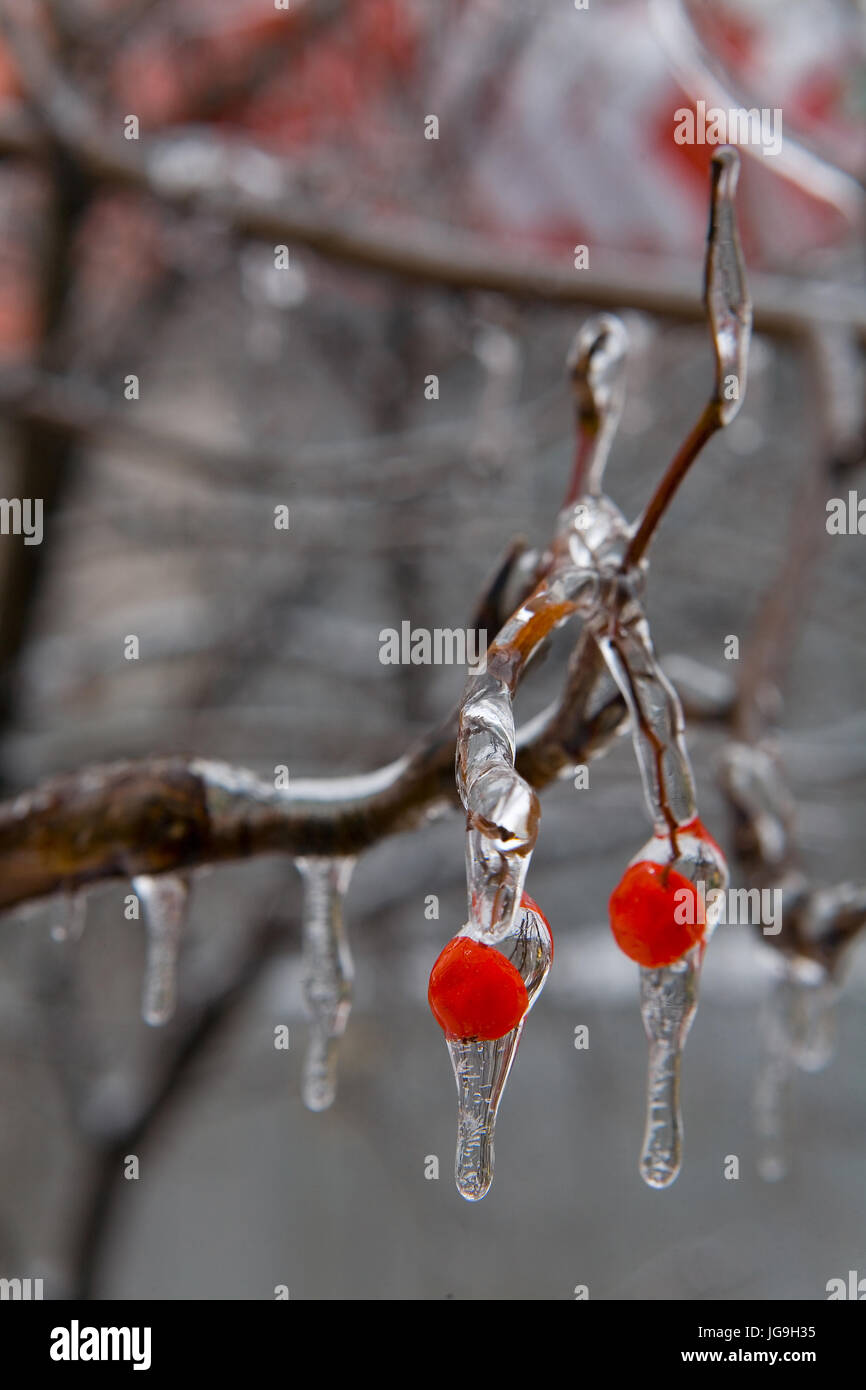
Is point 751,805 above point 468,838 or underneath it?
above

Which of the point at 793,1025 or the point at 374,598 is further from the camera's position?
the point at 374,598

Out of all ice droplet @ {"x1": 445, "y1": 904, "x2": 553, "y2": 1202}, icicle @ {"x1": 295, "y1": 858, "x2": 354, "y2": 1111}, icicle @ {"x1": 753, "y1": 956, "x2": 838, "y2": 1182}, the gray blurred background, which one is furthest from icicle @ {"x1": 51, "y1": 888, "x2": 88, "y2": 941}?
the gray blurred background

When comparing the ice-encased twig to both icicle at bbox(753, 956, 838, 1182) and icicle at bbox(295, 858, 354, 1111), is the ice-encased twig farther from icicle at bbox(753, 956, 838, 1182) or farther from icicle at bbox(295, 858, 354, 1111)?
icicle at bbox(753, 956, 838, 1182)

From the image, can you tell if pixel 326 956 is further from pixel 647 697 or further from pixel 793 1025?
pixel 793 1025

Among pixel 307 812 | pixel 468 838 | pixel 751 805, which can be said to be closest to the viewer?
pixel 468 838

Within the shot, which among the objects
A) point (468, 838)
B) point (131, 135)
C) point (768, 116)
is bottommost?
point (468, 838)

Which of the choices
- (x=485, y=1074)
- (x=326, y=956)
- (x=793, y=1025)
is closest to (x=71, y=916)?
(x=326, y=956)

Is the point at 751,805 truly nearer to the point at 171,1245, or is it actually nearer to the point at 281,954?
the point at 281,954
